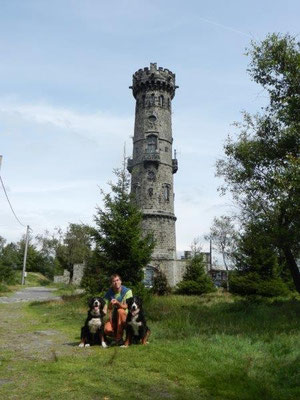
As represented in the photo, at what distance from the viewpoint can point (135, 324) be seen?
8.49 metres

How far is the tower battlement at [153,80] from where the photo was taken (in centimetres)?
4494

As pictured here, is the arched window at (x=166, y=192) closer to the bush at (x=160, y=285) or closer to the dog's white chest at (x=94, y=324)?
the bush at (x=160, y=285)

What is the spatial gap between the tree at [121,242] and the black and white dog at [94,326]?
1031cm

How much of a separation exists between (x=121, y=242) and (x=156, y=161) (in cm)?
2447

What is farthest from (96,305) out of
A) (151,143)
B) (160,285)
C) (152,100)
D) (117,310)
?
(152,100)

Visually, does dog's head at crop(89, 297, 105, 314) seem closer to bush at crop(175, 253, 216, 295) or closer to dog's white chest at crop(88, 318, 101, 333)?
dog's white chest at crop(88, 318, 101, 333)

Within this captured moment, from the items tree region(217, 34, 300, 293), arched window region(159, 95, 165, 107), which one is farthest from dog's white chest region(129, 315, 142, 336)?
arched window region(159, 95, 165, 107)

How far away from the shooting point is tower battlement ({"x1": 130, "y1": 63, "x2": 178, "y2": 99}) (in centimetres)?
4494

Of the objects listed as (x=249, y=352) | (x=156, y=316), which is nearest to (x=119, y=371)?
(x=249, y=352)

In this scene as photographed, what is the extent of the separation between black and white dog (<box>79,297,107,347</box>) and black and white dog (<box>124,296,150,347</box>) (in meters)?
0.58

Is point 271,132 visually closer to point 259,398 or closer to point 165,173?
point 259,398

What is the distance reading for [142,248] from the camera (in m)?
19.7

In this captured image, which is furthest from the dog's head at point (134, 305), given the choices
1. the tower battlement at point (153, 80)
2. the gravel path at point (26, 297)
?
the tower battlement at point (153, 80)

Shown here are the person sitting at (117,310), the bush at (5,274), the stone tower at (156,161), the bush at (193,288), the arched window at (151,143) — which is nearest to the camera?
the person sitting at (117,310)
